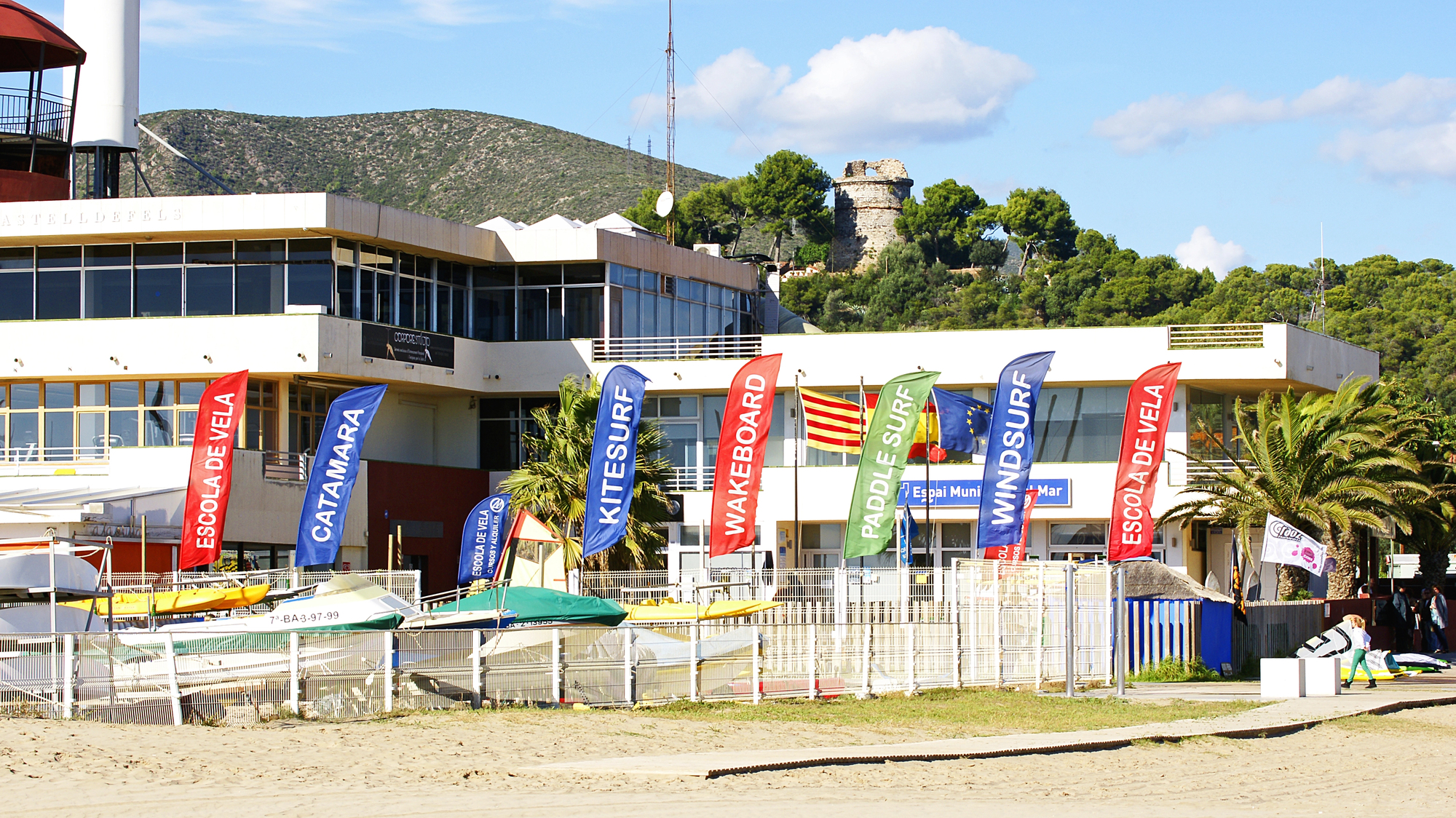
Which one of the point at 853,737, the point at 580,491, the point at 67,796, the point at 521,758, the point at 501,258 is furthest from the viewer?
the point at 501,258

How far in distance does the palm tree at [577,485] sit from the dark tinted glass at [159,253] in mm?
10426

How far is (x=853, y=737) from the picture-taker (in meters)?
17.5

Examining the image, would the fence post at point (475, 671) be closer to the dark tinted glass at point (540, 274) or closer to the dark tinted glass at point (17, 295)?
the dark tinted glass at point (17, 295)

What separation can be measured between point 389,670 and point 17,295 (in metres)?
28.5

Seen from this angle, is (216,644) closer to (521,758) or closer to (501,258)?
(521,758)

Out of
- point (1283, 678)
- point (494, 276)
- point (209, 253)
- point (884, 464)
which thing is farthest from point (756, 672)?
point (494, 276)

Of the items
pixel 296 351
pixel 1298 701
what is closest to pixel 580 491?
pixel 296 351

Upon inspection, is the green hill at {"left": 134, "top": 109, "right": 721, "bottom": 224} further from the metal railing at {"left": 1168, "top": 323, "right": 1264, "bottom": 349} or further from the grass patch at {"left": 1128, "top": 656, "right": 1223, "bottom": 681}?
the grass patch at {"left": 1128, "top": 656, "right": 1223, "bottom": 681}

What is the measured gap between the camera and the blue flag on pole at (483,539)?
1407 inches

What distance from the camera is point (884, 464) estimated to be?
28.7m

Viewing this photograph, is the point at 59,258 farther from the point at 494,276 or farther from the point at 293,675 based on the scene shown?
the point at 293,675

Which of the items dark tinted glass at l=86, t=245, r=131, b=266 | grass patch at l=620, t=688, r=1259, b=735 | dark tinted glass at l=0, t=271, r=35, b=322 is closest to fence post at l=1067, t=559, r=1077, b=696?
grass patch at l=620, t=688, r=1259, b=735

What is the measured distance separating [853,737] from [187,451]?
26109 millimetres

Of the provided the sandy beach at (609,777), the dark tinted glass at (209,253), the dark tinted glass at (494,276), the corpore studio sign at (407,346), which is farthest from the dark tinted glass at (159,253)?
the sandy beach at (609,777)
